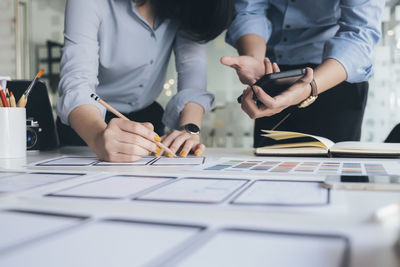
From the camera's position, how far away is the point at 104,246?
0.25m

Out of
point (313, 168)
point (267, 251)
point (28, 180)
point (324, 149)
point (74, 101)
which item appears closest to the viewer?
point (267, 251)

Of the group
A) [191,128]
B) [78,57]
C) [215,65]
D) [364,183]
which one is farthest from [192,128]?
[215,65]

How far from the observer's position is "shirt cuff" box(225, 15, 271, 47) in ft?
3.91

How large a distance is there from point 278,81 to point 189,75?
429 mm

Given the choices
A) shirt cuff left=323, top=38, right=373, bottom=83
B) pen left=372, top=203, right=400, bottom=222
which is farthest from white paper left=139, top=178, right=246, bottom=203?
shirt cuff left=323, top=38, right=373, bottom=83

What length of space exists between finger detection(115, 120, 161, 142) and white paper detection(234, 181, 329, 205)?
32 centimetres

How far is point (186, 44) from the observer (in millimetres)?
1229

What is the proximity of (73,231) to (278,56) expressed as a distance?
3.63 ft

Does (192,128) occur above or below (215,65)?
below

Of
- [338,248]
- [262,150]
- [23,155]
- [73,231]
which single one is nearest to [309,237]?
[338,248]

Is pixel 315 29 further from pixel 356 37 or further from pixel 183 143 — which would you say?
pixel 183 143

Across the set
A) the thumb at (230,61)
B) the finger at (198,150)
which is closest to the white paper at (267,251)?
the finger at (198,150)

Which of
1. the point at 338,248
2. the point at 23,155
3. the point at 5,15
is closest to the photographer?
the point at 338,248

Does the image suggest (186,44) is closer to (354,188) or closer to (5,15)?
(354,188)
